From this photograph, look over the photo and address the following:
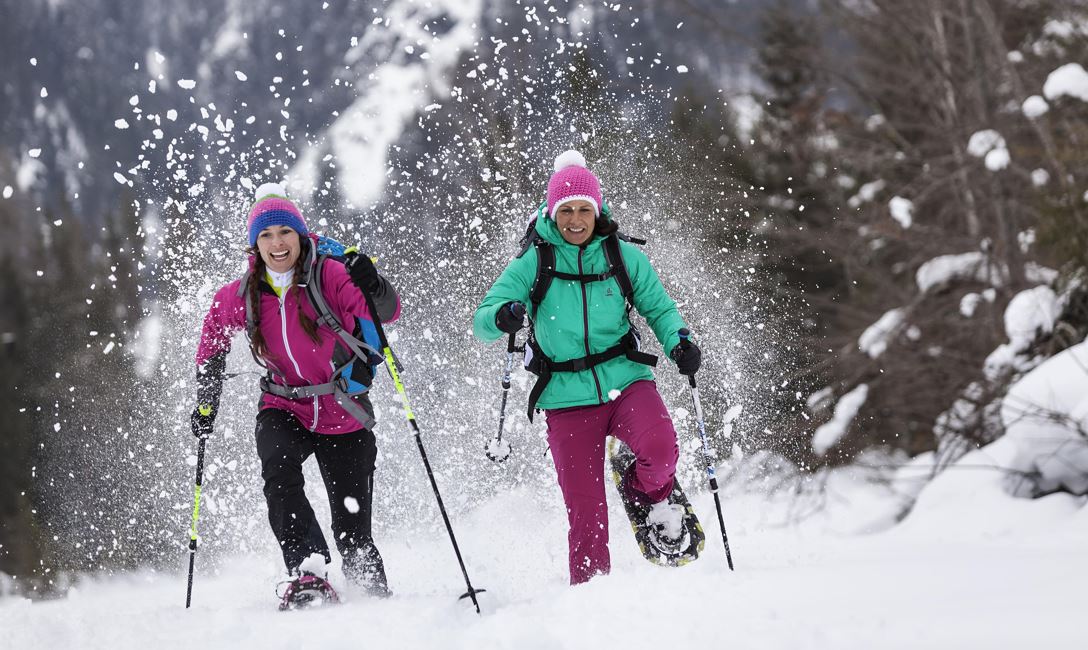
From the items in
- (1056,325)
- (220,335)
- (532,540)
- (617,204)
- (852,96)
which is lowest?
(532,540)

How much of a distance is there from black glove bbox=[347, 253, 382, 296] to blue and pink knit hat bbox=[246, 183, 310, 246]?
2.07ft

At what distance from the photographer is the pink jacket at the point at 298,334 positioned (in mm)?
4547

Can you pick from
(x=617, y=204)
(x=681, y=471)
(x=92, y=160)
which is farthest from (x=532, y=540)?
(x=92, y=160)

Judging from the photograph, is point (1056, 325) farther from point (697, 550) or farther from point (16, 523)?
point (16, 523)

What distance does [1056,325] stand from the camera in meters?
7.29

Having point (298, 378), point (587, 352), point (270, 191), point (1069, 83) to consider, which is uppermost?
point (1069, 83)

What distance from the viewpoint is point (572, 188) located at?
14.7 feet

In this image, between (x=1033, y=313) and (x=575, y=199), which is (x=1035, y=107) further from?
(x=575, y=199)

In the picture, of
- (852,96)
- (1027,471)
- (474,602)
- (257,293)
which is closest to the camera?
(474,602)

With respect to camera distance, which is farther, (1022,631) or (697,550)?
(697,550)

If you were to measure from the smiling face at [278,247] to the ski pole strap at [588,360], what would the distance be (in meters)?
1.34

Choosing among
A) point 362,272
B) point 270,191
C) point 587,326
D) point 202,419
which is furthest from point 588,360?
point 202,419

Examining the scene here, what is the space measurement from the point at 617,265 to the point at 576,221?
30cm

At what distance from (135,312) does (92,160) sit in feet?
334
